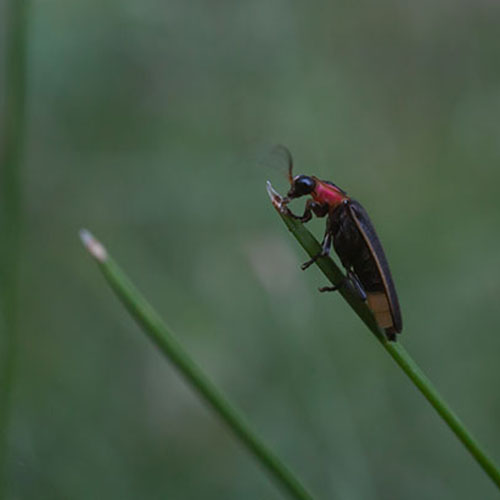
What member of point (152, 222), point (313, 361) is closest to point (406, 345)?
point (313, 361)

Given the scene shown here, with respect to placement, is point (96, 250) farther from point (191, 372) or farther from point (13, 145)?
point (13, 145)

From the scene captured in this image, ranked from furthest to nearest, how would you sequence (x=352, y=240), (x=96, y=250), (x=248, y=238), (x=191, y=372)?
(x=248, y=238) < (x=352, y=240) < (x=96, y=250) < (x=191, y=372)

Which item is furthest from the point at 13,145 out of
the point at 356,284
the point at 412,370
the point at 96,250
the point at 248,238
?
the point at 248,238

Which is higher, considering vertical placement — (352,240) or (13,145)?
(13,145)

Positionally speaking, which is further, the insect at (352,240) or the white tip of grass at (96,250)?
the insect at (352,240)

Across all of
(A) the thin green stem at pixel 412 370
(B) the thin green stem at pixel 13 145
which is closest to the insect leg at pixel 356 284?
(A) the thin green stem at pixel 412 370

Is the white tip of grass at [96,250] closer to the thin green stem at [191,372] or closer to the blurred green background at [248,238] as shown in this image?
the thin green stem at [191,372]
